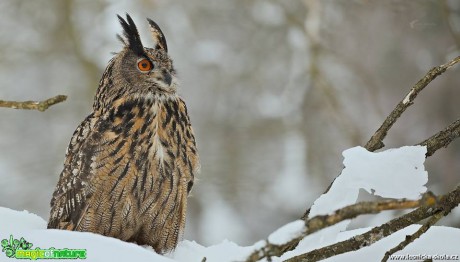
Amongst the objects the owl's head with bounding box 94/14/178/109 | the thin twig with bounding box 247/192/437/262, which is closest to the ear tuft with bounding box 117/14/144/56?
the owl's head with bounding box 94/14/178/109

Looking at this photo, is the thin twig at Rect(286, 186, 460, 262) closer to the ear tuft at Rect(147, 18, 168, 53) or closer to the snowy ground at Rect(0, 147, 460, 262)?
the snowy ground at Rect(0, 147, 460, 262)

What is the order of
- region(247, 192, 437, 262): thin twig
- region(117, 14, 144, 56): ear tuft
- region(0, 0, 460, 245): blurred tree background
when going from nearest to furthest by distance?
region(247, 192, 437, 262): thin twig, region(117, 14, 144, 56): ear tuft, region(0, 0, 460, 245): blurred tree background

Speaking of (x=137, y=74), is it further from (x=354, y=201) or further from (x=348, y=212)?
(x=348, y=212)

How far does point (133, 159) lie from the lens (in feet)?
10.1

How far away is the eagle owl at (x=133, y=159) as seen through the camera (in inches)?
122

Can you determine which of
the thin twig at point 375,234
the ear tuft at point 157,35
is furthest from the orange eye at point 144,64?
the thin twig at point 375,234

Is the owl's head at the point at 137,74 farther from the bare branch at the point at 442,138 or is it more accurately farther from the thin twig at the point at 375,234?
the thin twig at the point at 375,234

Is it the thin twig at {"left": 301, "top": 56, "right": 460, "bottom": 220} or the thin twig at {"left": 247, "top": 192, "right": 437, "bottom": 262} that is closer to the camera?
the thin twig at {"left": 247, "top": 192, "right": 437, "bottom": 262}

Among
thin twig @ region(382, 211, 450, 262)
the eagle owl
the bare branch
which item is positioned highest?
the eagle owl

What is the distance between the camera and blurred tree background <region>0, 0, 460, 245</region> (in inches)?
294

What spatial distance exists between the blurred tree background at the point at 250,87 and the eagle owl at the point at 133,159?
392 centimetres

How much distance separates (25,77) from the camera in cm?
805

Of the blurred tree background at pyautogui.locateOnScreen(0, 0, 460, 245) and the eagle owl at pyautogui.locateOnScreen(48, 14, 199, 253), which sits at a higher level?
the blurred tree background at pyautogui.locateOnScreen(0, 0, 460, 245)

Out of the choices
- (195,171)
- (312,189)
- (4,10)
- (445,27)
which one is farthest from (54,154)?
(195,171)
